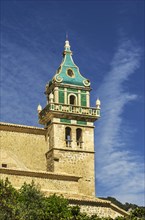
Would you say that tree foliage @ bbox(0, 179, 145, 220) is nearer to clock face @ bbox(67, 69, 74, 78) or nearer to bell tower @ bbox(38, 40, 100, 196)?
bell tower @ bbox(38, 40, 100, 196)

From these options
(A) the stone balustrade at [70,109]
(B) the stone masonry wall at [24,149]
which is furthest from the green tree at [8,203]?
(A) the stone balustrade at [70,109]

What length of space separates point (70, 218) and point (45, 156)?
17.7m

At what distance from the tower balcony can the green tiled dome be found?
2.37 metres

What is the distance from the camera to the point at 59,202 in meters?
33.0

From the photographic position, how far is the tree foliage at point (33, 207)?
2867cm

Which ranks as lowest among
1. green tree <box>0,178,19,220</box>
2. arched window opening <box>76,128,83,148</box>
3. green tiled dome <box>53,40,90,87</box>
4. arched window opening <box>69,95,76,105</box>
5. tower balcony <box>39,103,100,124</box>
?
green tree <box>0,178,19,220</box>

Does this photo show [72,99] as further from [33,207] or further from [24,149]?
[33,207]

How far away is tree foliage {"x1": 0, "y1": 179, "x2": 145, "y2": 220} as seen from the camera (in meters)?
28.7

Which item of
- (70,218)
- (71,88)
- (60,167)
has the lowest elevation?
(70,218)

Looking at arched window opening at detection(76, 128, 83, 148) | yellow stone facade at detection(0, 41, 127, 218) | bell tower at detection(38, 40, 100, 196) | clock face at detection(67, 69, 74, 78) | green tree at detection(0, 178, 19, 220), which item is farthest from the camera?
clock face at detection(67, 69, 74, 78)

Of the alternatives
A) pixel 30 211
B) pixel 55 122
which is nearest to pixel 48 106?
pixel 55 122

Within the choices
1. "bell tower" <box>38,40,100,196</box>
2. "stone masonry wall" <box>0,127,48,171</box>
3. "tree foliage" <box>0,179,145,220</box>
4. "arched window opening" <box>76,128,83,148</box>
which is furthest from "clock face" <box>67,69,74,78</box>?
"tree foliage" <box>0,179,145,220</box>

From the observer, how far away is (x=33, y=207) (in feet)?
102

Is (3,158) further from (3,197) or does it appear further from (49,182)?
(3,197)
